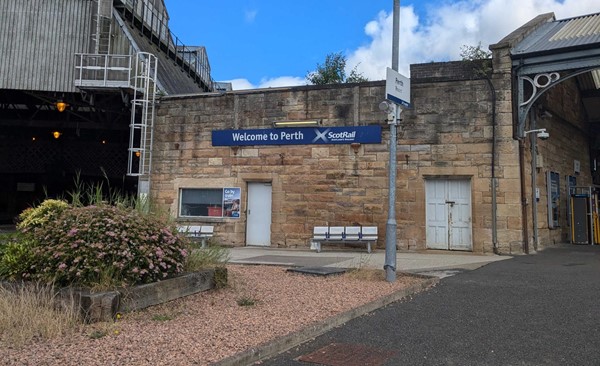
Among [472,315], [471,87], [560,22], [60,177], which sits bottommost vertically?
[472,315]

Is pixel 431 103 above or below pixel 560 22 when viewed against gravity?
below

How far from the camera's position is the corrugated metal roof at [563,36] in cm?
1306

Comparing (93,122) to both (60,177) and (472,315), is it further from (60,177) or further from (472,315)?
(472,315)

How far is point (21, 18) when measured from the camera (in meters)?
17.5

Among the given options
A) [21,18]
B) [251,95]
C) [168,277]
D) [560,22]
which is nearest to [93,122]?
[21,18]

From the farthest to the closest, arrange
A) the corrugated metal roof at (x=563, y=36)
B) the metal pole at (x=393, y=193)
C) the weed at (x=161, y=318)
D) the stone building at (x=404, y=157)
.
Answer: the stone building at (x=404, y=157), the corrugated metal roof at (x=563, y=36), the metal pole at (x=393, y=193), the weed at (x=161, y=318)

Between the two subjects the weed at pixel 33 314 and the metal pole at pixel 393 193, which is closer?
the weed at pixel 33 314

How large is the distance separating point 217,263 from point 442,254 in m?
7.43

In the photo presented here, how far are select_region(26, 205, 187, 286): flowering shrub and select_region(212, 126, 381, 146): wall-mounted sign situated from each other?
8612 millimetres

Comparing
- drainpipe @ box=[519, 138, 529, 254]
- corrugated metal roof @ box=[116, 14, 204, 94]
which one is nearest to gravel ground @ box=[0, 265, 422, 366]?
drainpipe @ box=[519, 138, 529, 254]

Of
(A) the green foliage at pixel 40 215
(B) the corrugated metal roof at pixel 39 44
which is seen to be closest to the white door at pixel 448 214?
(A) the green foliage at pixel 40 215

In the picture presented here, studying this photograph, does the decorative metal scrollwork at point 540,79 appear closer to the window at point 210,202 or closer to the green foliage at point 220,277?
the window at point 210,202

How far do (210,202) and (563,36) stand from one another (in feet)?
39.2

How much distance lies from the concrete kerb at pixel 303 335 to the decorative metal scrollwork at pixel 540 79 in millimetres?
8108
